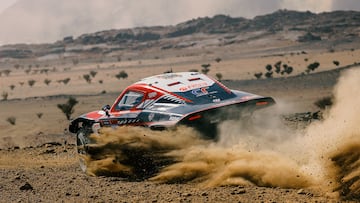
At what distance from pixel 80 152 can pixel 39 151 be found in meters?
3.22

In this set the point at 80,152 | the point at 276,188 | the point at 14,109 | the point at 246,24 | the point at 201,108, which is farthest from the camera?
the point at 246,24

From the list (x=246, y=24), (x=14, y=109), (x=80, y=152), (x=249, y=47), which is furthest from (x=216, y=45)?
(x=80, y=152)

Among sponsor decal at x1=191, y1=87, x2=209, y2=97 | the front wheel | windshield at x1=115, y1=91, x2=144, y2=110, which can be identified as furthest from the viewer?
the front wheel

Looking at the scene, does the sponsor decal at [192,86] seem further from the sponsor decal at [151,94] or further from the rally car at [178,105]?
A: the sponsor decal at [151,94]

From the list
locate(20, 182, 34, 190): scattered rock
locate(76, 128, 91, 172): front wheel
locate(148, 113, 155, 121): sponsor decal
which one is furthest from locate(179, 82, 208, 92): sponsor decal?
locate(20, 182, 34, 190): scattered rock

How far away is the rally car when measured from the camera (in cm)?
800

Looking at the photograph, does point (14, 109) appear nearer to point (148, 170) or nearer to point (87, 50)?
point (148, 170)

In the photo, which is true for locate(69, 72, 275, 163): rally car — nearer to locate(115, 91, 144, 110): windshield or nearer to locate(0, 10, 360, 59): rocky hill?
locate(115, 91, 144, 110): windshield

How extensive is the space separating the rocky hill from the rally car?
89.2 metres

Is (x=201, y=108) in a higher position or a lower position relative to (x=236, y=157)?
higher

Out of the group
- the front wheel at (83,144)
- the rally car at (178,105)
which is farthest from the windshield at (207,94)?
the front wheel at (83,144)

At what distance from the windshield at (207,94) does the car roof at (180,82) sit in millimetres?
116

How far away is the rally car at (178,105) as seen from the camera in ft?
26.2

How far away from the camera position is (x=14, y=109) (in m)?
32.7
